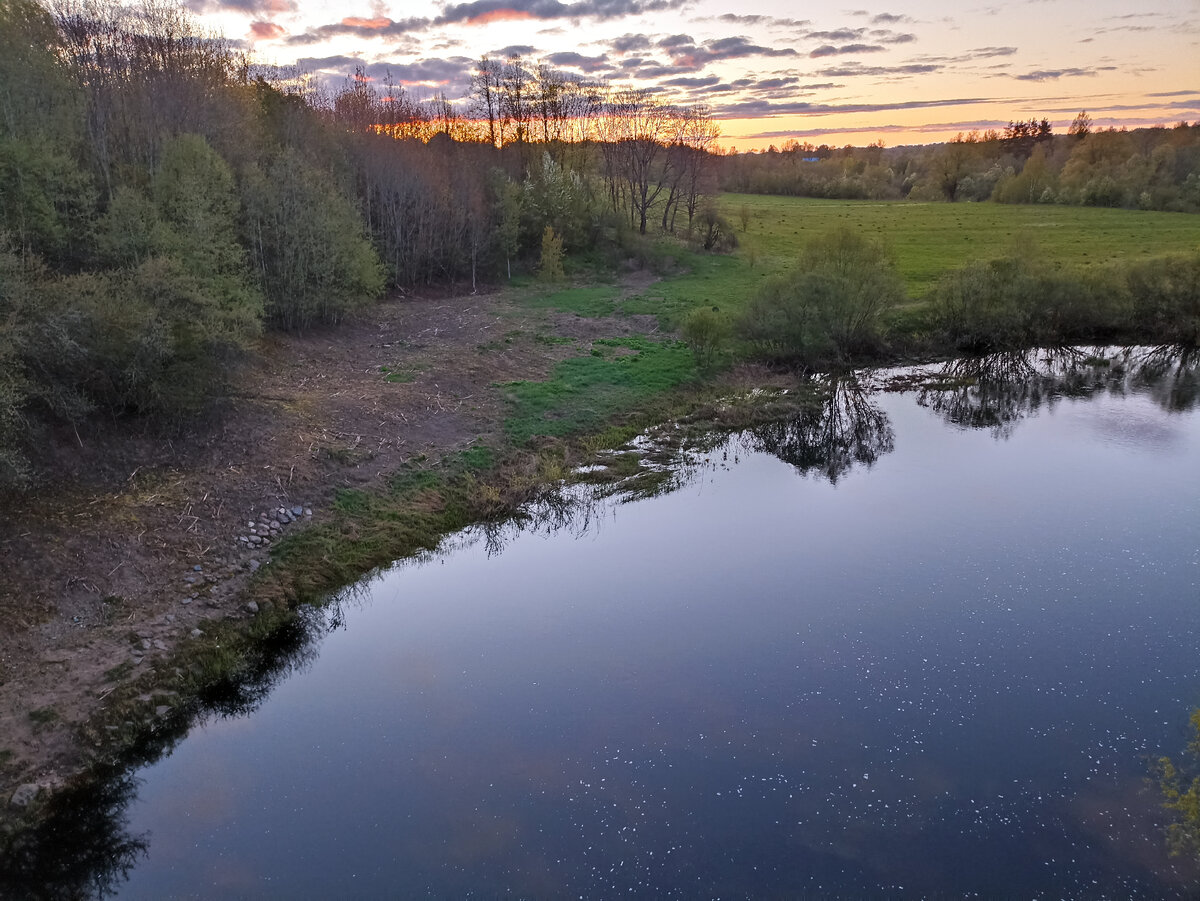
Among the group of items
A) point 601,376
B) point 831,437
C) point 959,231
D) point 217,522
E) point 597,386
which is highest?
point 959,231

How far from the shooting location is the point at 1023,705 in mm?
14305

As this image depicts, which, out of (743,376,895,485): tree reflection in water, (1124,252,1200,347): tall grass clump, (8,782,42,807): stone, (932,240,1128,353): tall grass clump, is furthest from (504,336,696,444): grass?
(1124,252,1200,347): tall grass clump

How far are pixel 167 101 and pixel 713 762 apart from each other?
34.1 m

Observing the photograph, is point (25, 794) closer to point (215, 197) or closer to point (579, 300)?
point (215, 197)

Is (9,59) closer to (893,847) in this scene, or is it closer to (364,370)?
(364,370)

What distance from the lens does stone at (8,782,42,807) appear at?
39.0 ft

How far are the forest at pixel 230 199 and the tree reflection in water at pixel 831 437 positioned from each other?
18754mm

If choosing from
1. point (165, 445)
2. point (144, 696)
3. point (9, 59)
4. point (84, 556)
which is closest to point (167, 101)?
point (9, 59)

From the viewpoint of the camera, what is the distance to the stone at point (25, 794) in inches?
468

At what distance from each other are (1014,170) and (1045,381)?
73.9 metres

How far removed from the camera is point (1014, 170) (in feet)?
308

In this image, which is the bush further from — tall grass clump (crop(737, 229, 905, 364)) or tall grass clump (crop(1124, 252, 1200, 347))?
tall grass clump (crop(1124, 252, 1200, 347))

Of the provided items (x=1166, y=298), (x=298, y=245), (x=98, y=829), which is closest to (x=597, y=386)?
(x=298, y=245)

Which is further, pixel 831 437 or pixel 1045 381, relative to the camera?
pixel 1045 381
